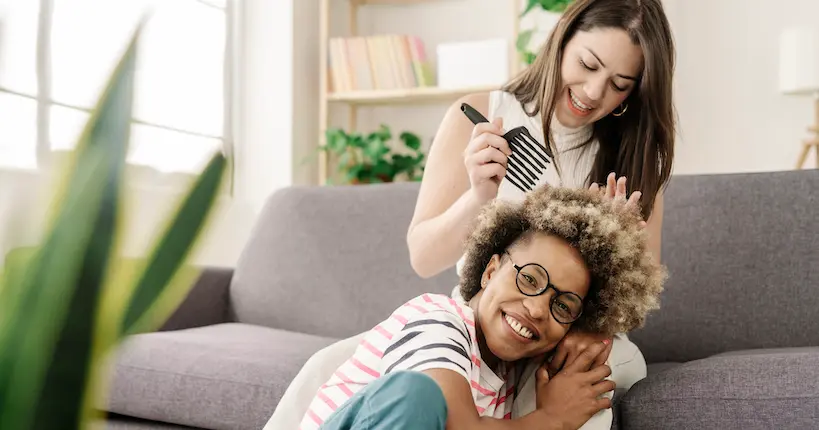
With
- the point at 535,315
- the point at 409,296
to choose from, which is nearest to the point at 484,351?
the point at 535,315

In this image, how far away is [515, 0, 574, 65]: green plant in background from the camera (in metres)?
3.07

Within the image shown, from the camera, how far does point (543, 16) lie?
142 inches

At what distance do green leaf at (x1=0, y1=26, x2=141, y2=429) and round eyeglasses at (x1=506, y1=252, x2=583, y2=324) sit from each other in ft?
2.91

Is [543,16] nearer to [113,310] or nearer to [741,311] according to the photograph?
[741,311]

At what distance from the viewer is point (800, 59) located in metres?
3.10

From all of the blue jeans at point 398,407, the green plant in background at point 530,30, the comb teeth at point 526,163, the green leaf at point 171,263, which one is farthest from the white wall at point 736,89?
the green leaf at point 171,263

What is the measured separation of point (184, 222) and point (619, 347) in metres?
1.16

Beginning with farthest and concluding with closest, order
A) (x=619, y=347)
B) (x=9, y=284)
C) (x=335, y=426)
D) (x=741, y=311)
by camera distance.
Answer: (x=741, y=311) → (x=619, y=347) → (x=335, y=426) → (x=9, y=284)

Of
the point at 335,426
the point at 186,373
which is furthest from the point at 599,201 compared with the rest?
the point at 186,373

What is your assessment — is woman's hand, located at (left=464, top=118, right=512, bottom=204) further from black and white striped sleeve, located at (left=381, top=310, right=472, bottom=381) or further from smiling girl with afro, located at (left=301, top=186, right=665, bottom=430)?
black and white striped sleeve, located at (left=381, top=310, right=472, bottom=381)

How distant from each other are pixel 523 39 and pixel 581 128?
179cm

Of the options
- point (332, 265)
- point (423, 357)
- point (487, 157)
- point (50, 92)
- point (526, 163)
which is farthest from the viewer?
point (50, 92)

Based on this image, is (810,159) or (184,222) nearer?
(184,222)

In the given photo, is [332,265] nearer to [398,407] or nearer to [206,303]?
[206,303]
